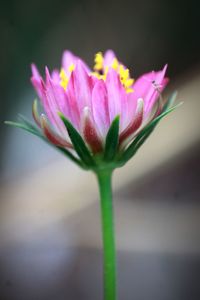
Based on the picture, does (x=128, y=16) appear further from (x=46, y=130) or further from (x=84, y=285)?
(x=46, y=130)

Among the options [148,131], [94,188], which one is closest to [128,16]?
[94,188]

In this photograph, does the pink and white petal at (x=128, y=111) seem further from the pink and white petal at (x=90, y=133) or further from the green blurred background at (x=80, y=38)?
the green blurred background at (x=80, y=38)

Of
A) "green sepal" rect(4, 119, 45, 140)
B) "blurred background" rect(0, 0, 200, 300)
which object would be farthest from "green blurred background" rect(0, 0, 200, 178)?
"green sepal" rect(4, 119, 45, 140)

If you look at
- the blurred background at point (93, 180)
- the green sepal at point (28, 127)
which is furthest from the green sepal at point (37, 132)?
the blurred background at point (93, 180)

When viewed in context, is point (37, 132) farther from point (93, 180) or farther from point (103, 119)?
point (93, 180)

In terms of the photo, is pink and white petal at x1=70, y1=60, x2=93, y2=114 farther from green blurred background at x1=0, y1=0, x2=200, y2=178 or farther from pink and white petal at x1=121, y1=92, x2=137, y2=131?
green blurred background at x1=0, y1=0, x2=200, y2=178

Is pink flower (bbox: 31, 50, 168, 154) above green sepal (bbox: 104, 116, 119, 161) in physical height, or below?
above
